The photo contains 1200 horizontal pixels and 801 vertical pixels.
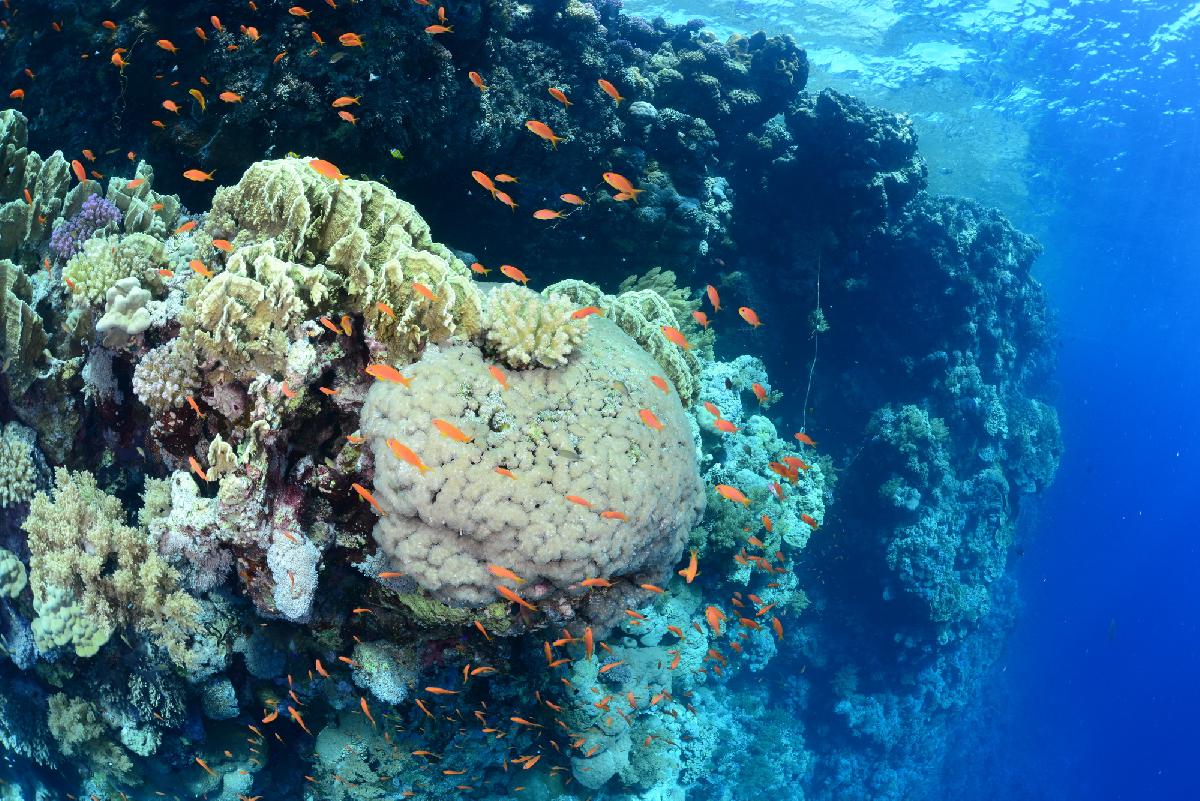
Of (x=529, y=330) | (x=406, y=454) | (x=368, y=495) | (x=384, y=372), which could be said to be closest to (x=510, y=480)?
(x=406, y=454)

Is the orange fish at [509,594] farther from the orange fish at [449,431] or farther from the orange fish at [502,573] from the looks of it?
the orange fish at [449,431]

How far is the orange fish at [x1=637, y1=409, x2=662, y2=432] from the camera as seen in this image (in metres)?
4.52

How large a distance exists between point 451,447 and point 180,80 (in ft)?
22.0

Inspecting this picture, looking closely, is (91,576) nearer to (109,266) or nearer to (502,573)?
(109,266)

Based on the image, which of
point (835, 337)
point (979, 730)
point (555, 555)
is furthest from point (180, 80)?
point (979, 730)

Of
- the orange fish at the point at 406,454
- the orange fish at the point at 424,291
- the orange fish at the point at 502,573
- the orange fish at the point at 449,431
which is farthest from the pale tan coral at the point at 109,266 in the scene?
the orange fish at the point at 502,573

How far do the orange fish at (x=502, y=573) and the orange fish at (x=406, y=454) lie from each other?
803 millimetres

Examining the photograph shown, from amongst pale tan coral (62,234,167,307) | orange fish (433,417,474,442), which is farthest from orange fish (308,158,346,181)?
orange fish (433,417,474,442)

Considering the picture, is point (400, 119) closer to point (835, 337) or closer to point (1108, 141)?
point (835, 337)

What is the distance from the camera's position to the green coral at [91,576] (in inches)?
173

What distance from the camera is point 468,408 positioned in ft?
13.6

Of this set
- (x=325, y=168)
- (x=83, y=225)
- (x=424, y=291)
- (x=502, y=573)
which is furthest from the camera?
(x=83, y=225)

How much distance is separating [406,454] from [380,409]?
551 mm

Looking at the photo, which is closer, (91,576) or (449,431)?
(449,431)
